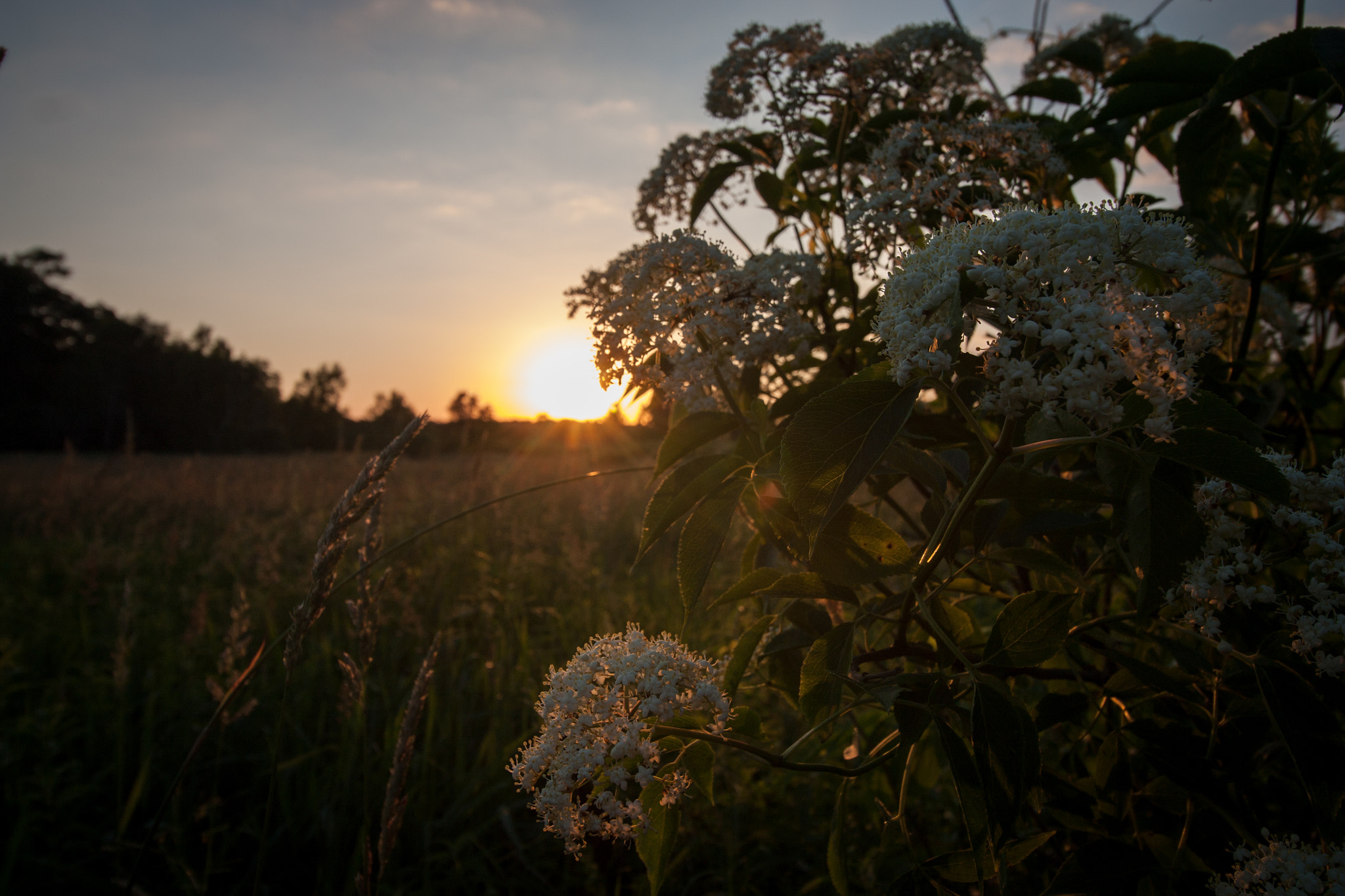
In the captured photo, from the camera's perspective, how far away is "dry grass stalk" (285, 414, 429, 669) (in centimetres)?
158

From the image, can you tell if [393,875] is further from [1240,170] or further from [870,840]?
[1240,170]

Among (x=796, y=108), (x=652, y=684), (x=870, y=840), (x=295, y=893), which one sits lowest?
(x=295, y=893)

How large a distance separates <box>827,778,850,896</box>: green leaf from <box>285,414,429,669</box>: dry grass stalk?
1149 mm

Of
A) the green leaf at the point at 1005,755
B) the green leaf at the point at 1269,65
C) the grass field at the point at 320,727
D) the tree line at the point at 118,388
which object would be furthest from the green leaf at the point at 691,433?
the tree line at the point at 118,388

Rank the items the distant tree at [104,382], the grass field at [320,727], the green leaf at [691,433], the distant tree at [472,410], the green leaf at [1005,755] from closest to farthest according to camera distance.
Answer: the green leaf at [1005,755] → the green leaf at [691,433] → the grass field at [320,727] → the distant tree at [472,410] → the distant tree at [104,382]

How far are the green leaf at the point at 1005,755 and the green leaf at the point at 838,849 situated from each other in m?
0.31

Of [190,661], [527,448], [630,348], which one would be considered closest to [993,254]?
[630,348]

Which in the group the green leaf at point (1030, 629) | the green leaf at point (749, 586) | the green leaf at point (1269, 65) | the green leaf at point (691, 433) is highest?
the green leaf at point (1269, 65)

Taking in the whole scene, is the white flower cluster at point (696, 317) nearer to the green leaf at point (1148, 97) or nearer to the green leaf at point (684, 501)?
the green leaf at point (684, 501)

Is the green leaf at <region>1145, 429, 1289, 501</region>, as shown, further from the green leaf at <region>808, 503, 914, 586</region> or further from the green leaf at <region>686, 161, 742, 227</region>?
the green leaf at <region>686, 161, 742, 227</region>

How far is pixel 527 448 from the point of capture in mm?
9922

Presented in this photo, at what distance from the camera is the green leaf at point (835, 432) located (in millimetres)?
825

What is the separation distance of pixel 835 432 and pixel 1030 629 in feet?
1.67

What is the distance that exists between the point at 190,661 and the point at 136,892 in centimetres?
171
